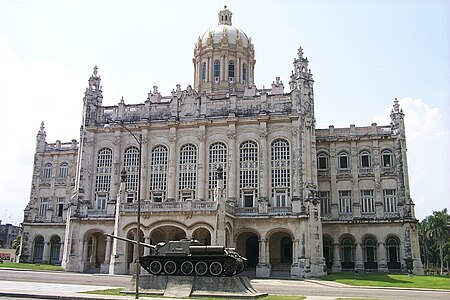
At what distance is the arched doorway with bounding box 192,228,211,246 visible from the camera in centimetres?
5049

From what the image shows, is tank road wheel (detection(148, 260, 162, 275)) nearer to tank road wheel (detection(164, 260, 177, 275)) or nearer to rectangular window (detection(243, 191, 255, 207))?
tank road wheel (detection(164, 260, 177, 275))

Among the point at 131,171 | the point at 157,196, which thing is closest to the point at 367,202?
the point at 157,196

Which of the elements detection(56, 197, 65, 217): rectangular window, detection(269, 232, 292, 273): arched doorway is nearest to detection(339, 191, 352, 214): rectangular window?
detection(269, 232, 292, 273): arched doorway

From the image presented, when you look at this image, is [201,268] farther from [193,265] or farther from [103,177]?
[103,177]

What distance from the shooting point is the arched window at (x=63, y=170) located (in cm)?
7000

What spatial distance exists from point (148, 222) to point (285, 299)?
26592 mm

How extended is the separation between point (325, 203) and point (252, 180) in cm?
1149

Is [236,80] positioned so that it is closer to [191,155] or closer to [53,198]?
[191,155]

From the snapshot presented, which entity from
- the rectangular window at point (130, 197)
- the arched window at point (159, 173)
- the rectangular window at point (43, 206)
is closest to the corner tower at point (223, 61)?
the arched window at point (159, 173)

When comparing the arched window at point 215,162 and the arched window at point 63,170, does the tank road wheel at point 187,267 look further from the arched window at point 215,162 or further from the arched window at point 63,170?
the arched window at point 63,170

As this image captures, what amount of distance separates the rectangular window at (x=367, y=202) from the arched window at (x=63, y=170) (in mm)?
41144

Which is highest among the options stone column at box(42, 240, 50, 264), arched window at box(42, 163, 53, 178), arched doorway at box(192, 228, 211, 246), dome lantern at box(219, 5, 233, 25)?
dome lantern at box(219, 5, 233, 25)

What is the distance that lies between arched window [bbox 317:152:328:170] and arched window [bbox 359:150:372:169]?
169 inches

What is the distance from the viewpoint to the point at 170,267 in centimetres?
2888
